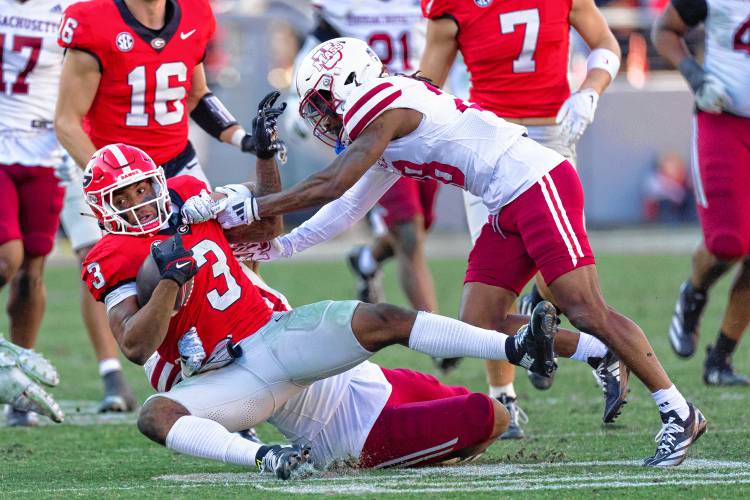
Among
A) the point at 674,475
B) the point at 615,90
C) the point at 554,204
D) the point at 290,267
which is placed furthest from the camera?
the point at 615,90

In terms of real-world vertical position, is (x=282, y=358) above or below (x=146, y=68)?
below

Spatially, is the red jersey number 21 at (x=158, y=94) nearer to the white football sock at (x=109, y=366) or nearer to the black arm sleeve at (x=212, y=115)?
the black arm sleeve at (x=212, y=115)

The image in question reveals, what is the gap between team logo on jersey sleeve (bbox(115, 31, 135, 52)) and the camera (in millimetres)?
5758

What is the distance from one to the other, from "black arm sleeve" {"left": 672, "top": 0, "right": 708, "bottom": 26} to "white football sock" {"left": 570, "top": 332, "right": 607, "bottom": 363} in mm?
2395

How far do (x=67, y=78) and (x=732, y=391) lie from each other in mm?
3339

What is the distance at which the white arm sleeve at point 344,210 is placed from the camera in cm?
495

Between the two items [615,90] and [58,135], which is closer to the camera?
[58,135]

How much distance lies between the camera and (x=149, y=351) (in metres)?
4.18

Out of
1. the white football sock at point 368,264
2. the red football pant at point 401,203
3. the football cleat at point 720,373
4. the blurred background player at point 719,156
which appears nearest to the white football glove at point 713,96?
the blurred background player at point 719,156

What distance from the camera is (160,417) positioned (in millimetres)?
4227

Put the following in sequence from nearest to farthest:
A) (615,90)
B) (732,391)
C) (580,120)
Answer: (580,120)
(732,391)
(615,90)

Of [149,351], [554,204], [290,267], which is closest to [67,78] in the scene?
[149,351]

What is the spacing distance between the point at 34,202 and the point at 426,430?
2794mm

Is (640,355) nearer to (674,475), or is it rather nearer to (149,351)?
(674,475)
